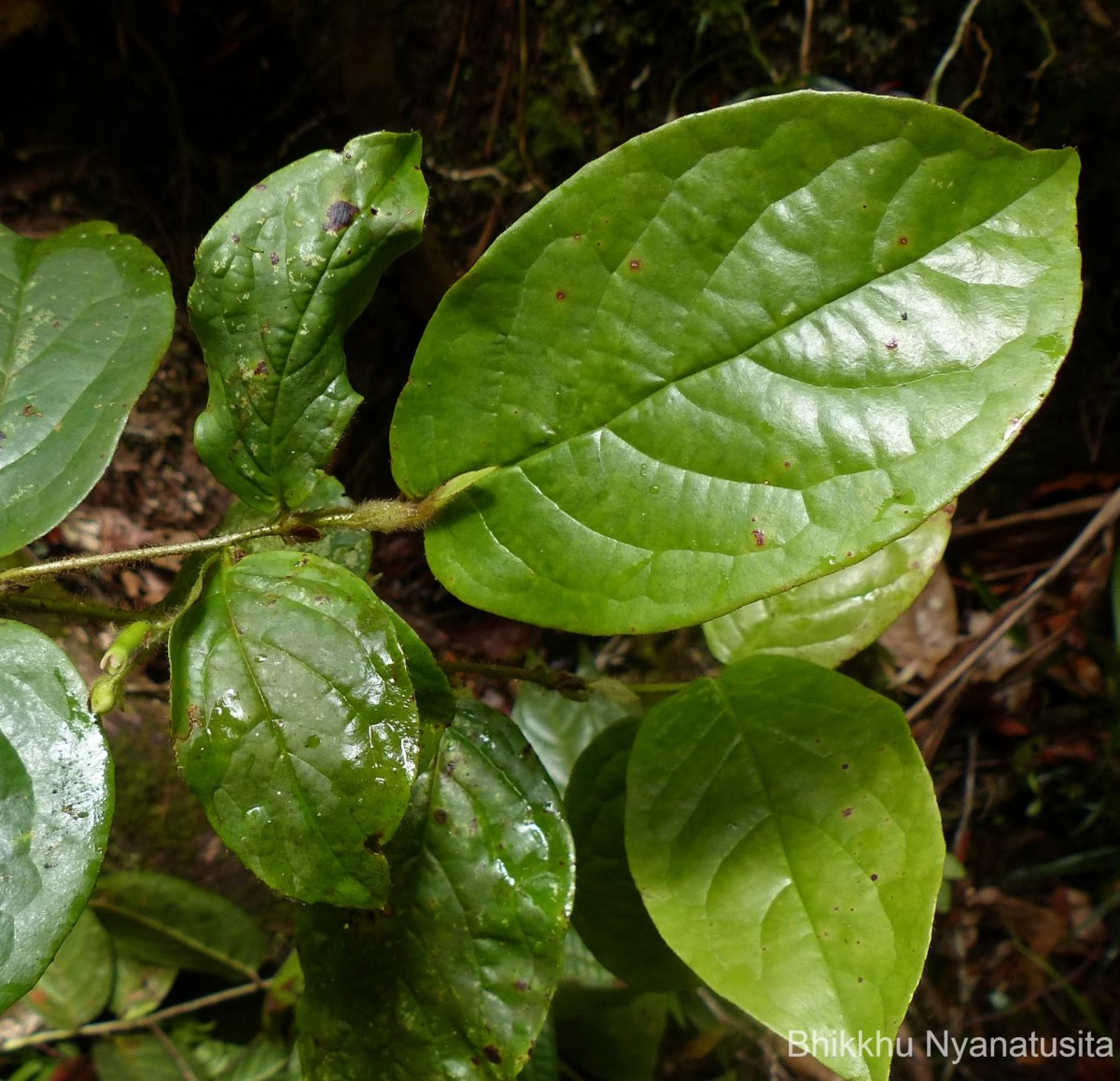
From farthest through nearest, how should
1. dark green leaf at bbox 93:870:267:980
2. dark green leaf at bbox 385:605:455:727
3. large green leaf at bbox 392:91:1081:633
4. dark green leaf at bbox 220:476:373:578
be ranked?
dark green leaf at bbox 93:870:267:980 → dark green leaf at bbox 220:476:373:578 → dark green leaf at bbox 385:605:455:727 → large green leaf at bbox 392:91:1081:633

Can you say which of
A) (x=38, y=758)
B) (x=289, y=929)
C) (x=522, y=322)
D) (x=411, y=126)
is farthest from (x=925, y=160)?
(x=289, y=929)

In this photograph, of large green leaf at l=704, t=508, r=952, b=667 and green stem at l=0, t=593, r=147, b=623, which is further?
large green leaf at l=704, t=508, r=952, b=667

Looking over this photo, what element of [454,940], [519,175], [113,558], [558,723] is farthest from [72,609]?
[519,175]

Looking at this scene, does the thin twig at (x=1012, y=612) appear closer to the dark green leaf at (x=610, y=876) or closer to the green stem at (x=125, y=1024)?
the dark green leaf at (x=610, y=876)

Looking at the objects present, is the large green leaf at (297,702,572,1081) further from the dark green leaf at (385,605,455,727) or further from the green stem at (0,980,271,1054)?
the green stem at (0,980,271,1054)

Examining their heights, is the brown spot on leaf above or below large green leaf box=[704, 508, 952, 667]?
above

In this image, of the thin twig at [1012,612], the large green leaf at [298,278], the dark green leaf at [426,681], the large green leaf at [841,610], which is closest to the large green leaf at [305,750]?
the dark green leaf at [426,681]

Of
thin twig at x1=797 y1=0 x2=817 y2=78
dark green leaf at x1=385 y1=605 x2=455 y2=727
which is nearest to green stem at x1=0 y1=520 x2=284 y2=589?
dark green leaf at x1=385 y1=605 x2=455 y2=727

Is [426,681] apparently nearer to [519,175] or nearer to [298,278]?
[298,278]
